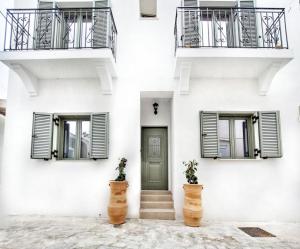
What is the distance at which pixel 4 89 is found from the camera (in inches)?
Answer: 329

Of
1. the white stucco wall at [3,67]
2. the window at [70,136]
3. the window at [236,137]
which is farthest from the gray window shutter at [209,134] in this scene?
the white stucco wall at [3,67]

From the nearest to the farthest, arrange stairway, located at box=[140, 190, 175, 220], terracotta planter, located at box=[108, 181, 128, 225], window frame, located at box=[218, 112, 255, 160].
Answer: terracotta planter, located at box=[108, 181, 128, 225] → stairway, located at box=[140, 190, 175, 220] → window frame, located at box=[218, 112, 255, 160]

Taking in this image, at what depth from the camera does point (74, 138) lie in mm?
6453

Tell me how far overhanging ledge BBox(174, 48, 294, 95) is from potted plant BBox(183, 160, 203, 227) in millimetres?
2264

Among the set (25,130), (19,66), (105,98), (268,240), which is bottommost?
(268,240)

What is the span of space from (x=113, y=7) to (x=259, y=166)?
605cm

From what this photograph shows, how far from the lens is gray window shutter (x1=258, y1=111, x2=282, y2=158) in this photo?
5.82 meters

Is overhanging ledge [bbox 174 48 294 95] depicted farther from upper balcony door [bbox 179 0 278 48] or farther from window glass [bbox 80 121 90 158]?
window glass [bbox 80 121 90 158]

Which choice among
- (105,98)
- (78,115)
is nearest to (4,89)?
(78,115)

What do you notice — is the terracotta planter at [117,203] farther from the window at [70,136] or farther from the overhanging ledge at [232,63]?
the overhanging ledge at [232,63]

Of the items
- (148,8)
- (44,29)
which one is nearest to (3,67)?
(44,29)

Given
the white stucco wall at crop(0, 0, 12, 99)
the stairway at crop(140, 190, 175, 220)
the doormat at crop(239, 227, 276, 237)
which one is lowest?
the doormat at crop(239, 227, 276, 237)

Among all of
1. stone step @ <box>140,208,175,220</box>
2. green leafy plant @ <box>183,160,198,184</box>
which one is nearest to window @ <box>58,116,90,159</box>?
stone step @ <box>140,208,175,220</box>

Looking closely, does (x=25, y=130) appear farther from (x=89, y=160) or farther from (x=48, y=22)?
(x=48, y=22)
